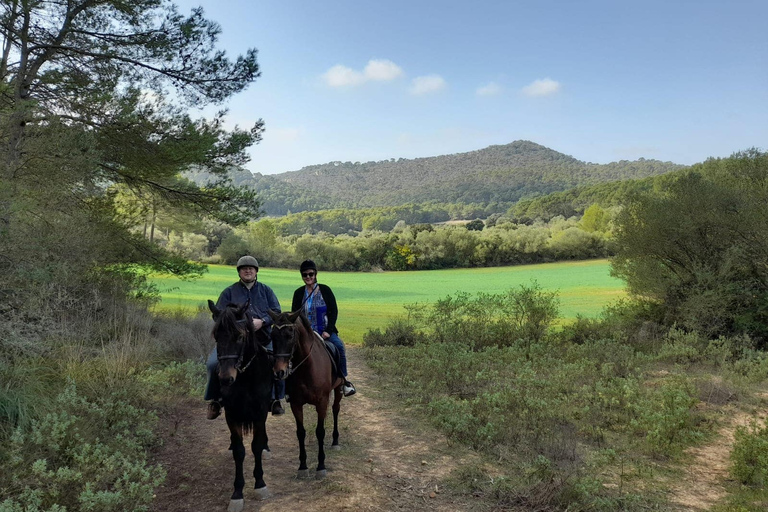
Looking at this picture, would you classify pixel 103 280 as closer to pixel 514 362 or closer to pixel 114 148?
pixel 114 148

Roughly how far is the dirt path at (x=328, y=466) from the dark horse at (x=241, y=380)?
0.45 m

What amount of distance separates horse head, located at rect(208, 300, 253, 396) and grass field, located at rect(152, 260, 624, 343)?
12.6 metres

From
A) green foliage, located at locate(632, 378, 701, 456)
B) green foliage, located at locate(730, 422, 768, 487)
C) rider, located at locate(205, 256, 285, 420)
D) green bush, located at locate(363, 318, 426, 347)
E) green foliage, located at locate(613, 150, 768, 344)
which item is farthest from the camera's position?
green bush, located at locate(363, 318, 426, 347)

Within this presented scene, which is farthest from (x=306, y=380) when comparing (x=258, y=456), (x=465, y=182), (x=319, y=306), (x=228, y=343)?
(x=465, y=182)

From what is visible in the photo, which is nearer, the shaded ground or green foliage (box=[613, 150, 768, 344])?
the shaded ground

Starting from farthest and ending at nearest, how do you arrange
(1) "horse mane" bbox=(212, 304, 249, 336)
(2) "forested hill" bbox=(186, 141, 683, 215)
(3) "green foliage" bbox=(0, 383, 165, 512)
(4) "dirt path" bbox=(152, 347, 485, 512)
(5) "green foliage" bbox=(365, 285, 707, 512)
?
(2) "forested hill" bbox=(186, 141, 683, 215) → (5) "green foliage" bbox=(365, 285, 707, 512) → (4) "dirt path" bbox=(152, 347, 485, 512) → (1) "horse mane" bbox=(212, 304, 249, 336) → (3) "green foliage" bbox=(0, 383, 165, 512)

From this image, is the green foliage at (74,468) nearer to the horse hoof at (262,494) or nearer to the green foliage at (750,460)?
the horse hoof at (262,494)

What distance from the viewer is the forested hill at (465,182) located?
473 ft

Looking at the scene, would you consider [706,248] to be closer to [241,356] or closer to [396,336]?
[396,336]

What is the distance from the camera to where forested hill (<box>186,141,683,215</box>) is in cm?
14425

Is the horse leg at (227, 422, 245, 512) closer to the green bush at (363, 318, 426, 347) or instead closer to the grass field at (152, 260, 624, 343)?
the green bush at (363, 318, 426, 347)

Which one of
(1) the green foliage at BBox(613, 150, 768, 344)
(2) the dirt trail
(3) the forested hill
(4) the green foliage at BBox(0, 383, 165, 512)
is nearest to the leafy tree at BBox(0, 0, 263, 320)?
(4) the green foliage at BBox(0, 383, 165, 512)

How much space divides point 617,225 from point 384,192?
6418 inches

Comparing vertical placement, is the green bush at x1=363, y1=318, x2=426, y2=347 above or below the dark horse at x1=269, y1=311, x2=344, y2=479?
below
